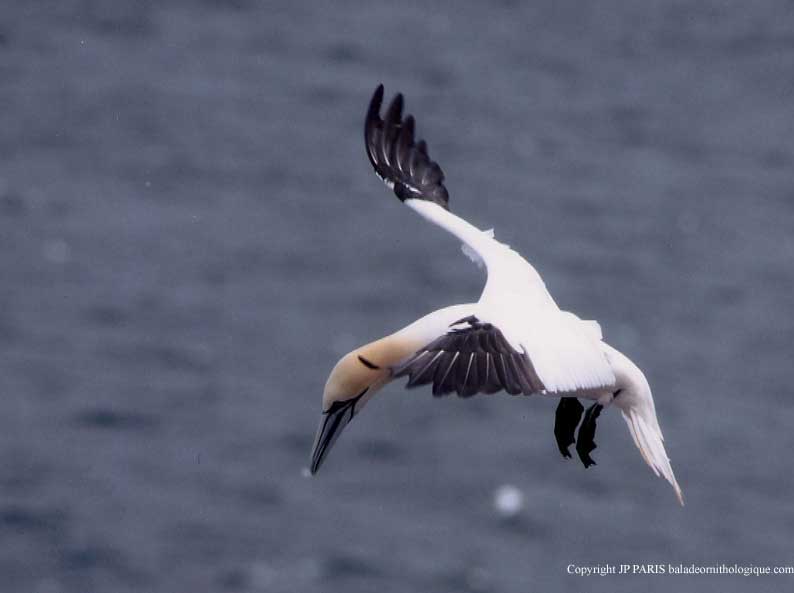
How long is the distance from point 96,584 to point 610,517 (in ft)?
27.5

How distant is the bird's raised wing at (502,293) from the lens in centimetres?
834

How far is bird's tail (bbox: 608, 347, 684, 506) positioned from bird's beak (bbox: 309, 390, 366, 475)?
53.8 inches

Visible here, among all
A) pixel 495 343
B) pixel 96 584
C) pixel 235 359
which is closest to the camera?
pixel 495 343

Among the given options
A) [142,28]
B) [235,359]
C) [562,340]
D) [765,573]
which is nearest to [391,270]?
[235,359]

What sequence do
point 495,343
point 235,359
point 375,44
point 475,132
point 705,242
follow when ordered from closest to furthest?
point 495,343, point 235,359, point 705,242, point 475,132, point 375,44

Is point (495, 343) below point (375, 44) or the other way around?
the other way around

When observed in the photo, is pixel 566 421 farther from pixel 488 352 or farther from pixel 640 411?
pixel 488 352

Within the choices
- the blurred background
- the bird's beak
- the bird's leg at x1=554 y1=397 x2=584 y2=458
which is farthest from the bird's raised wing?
the blurred background

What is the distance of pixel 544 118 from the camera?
4088 centimetres

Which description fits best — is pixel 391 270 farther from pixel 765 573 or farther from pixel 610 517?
pixel 765 573

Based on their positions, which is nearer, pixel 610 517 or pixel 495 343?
pixel 495 343

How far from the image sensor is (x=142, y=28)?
44406 millimetres

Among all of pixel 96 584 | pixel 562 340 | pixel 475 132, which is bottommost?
pixel 96 584

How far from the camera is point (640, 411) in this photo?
9.46m
